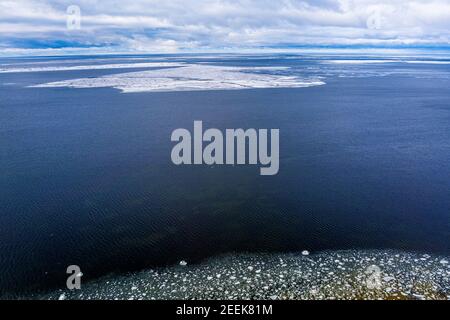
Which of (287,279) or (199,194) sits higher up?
(199,194)

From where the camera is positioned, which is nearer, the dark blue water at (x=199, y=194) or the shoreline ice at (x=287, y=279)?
the shoreline ice at (x=287, y=279)

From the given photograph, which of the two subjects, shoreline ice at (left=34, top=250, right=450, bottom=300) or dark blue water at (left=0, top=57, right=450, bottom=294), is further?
dark blue water at (left=0, top=57, right=450, bottom=294)

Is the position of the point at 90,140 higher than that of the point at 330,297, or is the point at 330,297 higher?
the point at 90,140

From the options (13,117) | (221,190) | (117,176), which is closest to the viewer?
(221,190)

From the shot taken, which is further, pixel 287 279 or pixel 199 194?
pixel 199 194

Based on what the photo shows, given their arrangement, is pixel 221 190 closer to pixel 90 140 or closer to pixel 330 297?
pixel 330 297

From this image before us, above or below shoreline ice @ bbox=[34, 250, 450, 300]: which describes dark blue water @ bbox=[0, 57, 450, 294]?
above

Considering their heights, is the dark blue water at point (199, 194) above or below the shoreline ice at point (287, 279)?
above
